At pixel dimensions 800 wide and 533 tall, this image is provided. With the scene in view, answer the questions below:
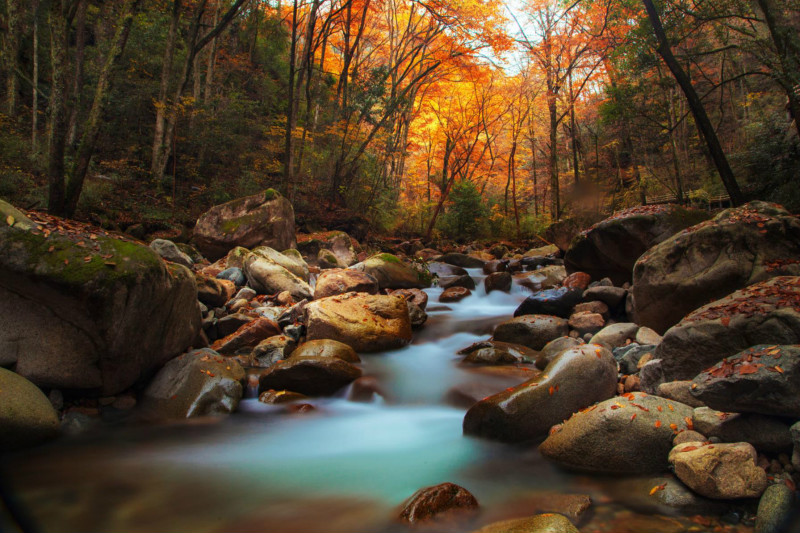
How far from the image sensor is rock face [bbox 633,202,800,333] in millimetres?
5754

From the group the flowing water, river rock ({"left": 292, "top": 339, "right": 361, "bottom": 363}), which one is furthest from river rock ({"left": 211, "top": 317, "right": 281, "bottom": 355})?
the flowing water

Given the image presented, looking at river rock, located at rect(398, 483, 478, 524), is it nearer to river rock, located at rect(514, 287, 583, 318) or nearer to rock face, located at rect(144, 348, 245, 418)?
rock face, located at rect(144, 348, 245, 418)

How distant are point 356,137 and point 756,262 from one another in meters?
14.9

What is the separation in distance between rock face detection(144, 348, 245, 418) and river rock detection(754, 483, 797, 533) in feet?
16.3

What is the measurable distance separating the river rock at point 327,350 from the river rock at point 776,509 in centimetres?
479

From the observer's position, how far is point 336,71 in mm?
25766

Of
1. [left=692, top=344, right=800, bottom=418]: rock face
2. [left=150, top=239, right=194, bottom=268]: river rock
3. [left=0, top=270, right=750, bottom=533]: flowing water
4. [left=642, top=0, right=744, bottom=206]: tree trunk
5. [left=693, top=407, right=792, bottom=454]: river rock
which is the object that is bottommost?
[left=0, top=270, right=750, bottom=533]: flowing water

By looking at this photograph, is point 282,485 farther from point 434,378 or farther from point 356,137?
point 356,137

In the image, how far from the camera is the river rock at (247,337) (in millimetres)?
6832

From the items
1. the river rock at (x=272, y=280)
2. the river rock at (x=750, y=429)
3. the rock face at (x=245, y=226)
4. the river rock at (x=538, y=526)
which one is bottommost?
the river rock at (x=538, y=526)

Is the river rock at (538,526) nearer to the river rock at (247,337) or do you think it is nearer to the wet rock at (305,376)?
the wet rock at (305,376)

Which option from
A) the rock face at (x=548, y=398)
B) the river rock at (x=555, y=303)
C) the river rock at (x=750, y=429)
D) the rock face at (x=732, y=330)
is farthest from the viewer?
the river rock at (x=555, y=303)

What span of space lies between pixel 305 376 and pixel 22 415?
279 centimetres

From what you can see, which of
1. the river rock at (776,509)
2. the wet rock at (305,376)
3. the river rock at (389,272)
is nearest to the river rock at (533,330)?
the wet rock at (305,376)
